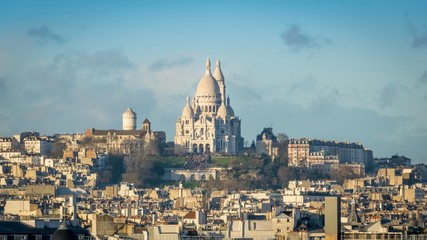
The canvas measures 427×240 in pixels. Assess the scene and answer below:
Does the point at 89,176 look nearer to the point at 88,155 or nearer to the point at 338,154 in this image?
the point at 88,155

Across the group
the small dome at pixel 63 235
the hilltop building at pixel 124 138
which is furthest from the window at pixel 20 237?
the hilltop building at pixel 124 138

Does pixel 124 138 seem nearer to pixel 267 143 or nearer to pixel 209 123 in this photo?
pixel 209 123

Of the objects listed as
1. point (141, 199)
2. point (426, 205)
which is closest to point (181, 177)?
point (141, 199)

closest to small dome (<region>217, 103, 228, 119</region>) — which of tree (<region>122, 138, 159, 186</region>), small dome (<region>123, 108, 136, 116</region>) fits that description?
small dome (<region>123, 108, 136, 116</region>)

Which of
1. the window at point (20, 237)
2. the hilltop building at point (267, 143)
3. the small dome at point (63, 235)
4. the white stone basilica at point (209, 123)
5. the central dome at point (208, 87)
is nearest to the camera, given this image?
the small dome at point (63, 235)

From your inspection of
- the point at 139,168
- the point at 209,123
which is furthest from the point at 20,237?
the point at 209,123

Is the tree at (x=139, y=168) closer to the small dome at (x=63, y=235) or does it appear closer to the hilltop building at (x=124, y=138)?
the hilltop building at (x=124, y=138)

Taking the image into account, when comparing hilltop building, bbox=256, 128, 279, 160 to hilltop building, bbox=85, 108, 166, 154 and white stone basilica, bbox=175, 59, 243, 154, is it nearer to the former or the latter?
white stone basilica, bbox=175, 59, 243, 154

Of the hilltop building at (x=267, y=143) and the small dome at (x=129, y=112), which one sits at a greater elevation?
the small dome at (x=129, y=112)
